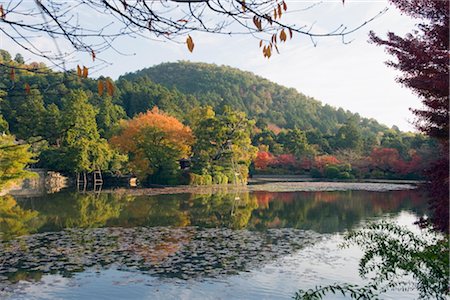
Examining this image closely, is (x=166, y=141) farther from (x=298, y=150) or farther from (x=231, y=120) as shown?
(x=298, y=150)

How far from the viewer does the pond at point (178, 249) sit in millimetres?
5398

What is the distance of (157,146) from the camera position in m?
23.7

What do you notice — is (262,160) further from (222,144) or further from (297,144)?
(222,144)

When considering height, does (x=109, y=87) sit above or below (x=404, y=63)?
below

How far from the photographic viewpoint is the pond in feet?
17.7

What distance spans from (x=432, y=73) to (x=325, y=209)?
996 centimetres

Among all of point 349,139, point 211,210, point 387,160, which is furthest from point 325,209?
point 349,139

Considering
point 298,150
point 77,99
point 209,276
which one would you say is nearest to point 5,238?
point 209,276

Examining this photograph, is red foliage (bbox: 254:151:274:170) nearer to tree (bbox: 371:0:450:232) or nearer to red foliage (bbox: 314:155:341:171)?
red foliage (bbox: 314:155:341:171)

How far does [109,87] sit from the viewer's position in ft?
6.65

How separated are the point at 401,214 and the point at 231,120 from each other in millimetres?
12387

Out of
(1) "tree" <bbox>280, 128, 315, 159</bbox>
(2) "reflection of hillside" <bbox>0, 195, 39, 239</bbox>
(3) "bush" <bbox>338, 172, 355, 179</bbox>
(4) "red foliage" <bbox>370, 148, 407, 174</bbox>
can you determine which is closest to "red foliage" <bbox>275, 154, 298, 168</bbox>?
(1) "tree" <bbox>280, 128, 315, 159</bbox>

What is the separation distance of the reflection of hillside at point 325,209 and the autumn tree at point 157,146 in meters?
7.55

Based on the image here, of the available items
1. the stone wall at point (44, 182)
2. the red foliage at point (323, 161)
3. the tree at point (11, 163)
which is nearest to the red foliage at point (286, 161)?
the red foliage at point (323, 161)
